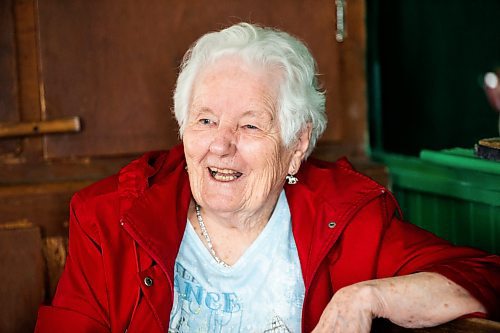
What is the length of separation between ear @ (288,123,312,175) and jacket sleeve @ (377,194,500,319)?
29cm

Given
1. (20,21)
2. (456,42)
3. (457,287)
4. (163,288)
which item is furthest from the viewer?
(456,42)

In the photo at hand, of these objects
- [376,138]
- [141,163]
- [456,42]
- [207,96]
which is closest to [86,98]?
[141,163]

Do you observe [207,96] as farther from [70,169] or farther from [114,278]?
[70,169]

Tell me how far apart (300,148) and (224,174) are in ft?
1.02

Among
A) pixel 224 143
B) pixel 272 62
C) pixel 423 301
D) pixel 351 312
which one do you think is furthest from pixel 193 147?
pixel 423 301

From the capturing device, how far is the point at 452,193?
289cm

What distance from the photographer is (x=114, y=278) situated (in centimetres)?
223

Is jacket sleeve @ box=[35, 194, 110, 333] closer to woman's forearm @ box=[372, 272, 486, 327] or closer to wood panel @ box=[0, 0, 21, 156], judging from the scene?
wood panel @ box=[0, 0, 21, 156]

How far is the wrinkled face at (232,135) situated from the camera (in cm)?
228

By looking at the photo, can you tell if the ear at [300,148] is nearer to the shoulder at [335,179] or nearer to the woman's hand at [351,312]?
the shoulder at [335,179]

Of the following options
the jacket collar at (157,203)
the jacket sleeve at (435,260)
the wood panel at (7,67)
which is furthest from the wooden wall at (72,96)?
the jacket sleeve at (435,260)

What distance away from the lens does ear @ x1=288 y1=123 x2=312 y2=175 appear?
2473 mm

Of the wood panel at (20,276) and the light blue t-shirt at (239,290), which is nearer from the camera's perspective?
the light blue t-shirt at (239,290)

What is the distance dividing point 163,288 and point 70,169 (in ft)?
2.65
